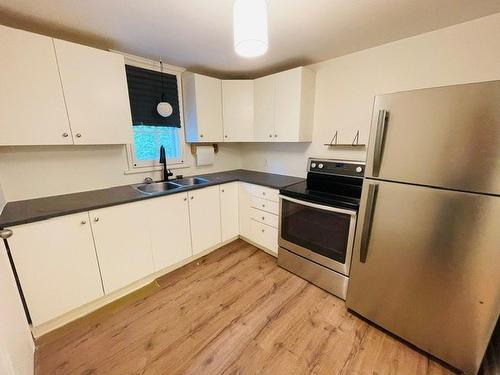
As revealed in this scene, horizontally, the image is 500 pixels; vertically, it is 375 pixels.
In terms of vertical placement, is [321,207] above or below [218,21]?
below

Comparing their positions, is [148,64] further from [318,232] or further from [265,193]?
[318,232]

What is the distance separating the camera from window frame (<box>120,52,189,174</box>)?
2.22 metres

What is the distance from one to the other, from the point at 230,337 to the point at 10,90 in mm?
2305

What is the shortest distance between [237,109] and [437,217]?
230 cm

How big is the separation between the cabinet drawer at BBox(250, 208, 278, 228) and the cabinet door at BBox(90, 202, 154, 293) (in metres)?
1.19

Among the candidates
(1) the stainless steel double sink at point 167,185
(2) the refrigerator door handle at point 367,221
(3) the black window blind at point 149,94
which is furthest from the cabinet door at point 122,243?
(2) the refrigerator door handle at point 367,221

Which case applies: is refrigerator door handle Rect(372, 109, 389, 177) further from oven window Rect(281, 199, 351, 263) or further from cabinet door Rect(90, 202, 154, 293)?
cabinet door Rect(90, 202, 154, 293)

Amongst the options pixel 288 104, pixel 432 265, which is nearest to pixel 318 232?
pixel 432 265

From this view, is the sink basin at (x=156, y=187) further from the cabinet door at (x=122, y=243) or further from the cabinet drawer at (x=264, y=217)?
the cabinet drawer at (x=264, y=217)

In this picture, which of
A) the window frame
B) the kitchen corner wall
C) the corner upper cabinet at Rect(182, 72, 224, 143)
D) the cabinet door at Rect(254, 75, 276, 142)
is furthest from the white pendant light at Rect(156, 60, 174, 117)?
the cabinet door at Rect(254, 75, 276, 142)

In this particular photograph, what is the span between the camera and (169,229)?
2131 mm

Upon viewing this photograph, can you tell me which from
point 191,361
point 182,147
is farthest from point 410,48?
point 191,361

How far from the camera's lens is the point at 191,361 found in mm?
1387

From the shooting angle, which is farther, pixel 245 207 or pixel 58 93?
pixel 245 207
